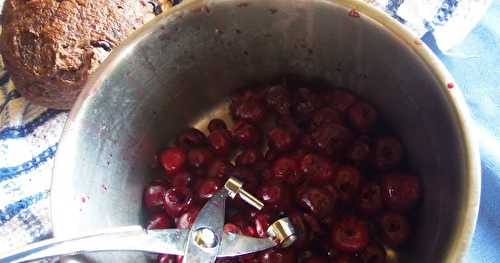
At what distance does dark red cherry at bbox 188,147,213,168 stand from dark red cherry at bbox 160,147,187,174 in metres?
0.01

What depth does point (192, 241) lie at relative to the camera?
0.64m

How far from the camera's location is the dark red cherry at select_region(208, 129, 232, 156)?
83 centimetres

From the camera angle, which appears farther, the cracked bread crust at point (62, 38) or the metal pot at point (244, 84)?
the cracked bread crust at point (62, 38)

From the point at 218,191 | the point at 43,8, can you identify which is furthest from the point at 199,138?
the point at 43,8

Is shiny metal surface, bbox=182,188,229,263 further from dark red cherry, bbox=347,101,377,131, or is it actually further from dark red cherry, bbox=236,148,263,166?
dark red cherry, bbox=347,101,377,131

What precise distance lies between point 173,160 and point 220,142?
8cm

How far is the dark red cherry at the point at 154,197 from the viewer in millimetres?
801

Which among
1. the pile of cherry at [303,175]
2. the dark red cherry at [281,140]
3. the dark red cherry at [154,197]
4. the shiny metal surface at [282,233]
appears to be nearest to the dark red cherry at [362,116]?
the pile of cherry at [303,175]

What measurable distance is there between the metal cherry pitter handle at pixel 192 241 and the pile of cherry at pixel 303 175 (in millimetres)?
A: 24

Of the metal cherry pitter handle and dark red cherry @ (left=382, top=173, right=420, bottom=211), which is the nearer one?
the metal cherry pitter handle

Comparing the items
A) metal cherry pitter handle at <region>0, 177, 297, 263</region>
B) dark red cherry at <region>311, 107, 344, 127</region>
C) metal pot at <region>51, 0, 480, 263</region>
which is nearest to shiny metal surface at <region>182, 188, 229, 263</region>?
metal cherry pitter handle at <region>0, 177, 297, 263</region>

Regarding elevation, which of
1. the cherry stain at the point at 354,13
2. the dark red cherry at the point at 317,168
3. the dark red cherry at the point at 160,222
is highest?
the cherry stain at the point at 354,13

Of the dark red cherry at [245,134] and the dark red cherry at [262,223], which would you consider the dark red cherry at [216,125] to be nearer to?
the dark red cherry at [245,134]

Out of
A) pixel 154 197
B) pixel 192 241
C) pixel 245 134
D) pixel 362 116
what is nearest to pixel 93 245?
pixel 192 241
